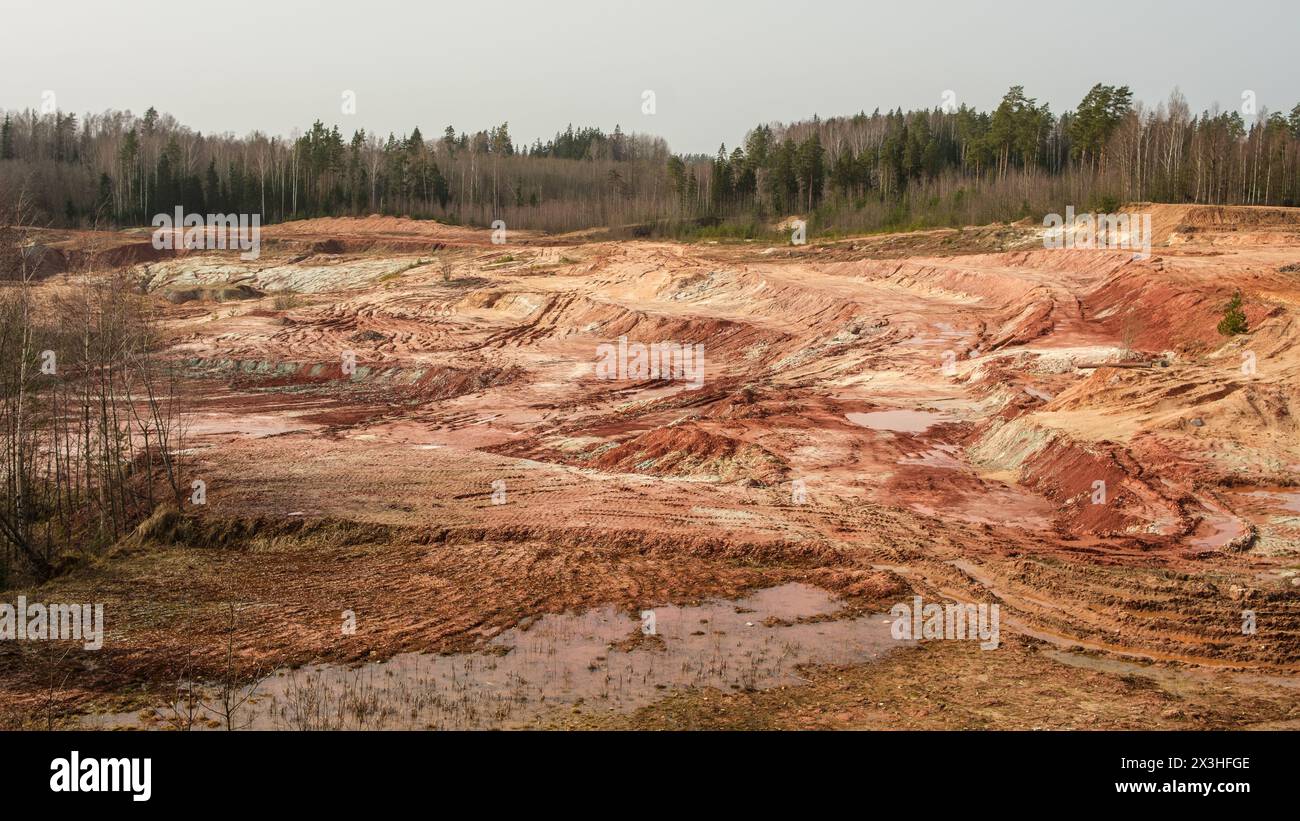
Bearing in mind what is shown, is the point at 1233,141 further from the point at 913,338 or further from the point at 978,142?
the point at 913,338

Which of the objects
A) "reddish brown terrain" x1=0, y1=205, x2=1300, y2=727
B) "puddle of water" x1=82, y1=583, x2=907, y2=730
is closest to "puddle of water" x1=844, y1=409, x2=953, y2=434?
"reddish brown terrain" x1=0, y1=205, x2=1300, y2=727

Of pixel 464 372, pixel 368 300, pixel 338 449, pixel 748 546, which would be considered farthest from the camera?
pixel 368 300

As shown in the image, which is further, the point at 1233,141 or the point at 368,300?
the point at 1233,141

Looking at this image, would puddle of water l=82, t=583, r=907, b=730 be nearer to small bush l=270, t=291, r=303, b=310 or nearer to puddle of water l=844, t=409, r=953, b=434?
puddle of water l=844, t=409, r=953, b=434

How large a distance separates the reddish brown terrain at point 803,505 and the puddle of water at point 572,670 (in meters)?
0.12

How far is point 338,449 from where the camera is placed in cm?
Result: 2373

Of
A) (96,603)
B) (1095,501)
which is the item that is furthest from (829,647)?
(96,603)

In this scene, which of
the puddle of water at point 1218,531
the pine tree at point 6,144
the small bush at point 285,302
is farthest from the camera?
the pine tree at point 6,144

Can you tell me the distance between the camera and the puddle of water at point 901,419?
74.2 ft

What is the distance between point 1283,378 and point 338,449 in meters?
20.4

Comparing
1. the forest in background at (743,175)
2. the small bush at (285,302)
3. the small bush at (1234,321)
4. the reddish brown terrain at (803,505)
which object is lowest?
the reddish brown terrain at (803,505)

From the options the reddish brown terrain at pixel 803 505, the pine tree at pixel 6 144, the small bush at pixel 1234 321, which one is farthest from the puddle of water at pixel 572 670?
the pine tree at pixel 6 144

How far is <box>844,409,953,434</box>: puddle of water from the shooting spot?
2261 centimetres

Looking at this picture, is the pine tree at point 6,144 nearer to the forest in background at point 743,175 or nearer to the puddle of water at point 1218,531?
the forest in background at point 743,175
